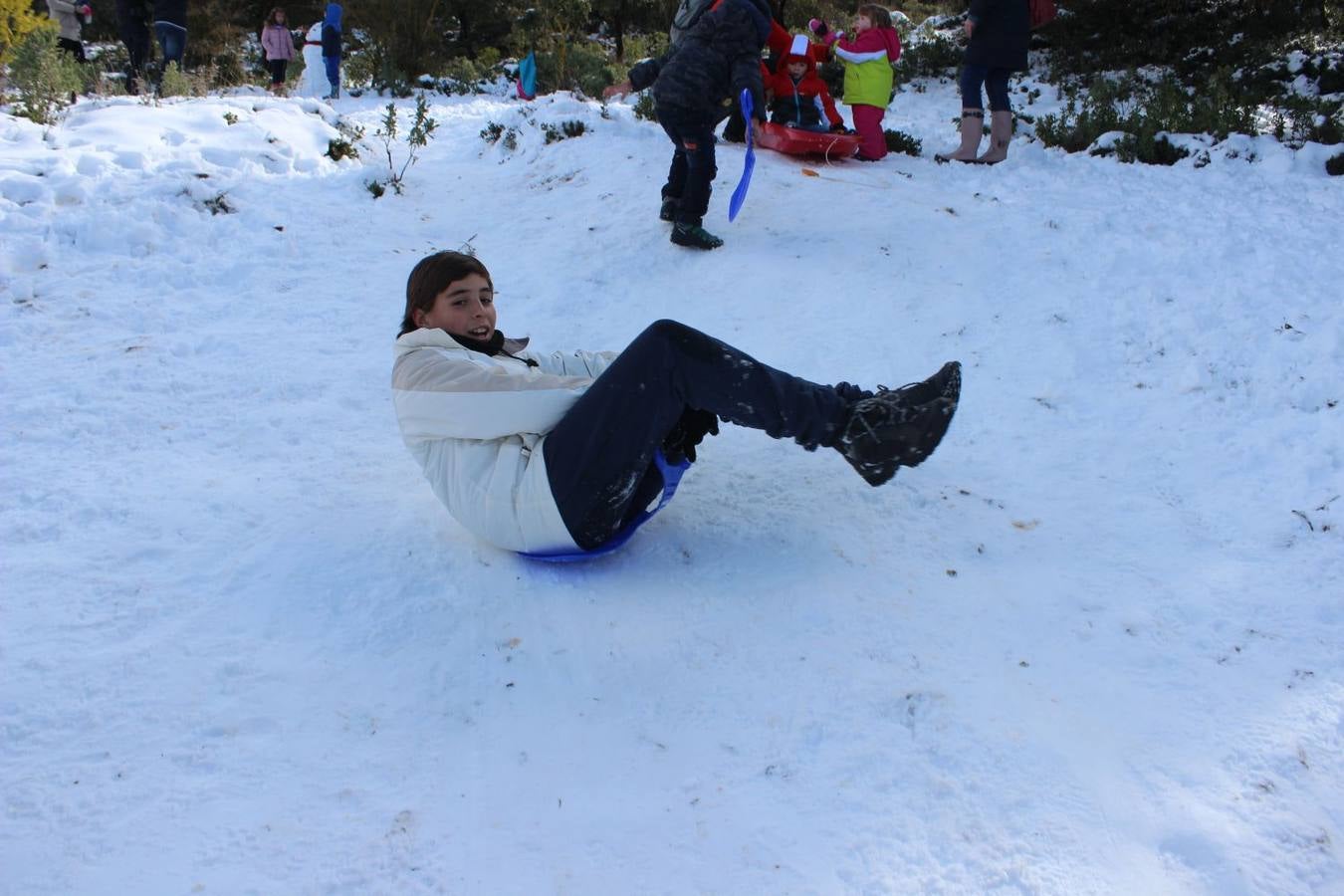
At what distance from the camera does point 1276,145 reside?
5.84 m

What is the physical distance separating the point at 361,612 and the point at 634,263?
130 inches

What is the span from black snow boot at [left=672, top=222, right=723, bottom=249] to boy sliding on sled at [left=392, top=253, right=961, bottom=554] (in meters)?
2.81

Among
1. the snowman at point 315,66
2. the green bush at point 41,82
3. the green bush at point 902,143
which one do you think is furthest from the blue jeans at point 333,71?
Result: the green bush at point 902,143

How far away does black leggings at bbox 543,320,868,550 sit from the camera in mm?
2521

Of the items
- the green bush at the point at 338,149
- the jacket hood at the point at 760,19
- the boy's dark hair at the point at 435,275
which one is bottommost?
the boy's dark hair at the point at 435,275

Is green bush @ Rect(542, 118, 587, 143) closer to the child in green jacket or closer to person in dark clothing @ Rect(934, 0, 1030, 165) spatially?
the child in green jacket

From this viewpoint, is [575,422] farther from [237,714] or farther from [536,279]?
[536,279]

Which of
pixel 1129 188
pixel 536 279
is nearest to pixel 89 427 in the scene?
pixel 536 279

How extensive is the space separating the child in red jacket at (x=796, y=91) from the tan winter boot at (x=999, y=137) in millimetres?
1164

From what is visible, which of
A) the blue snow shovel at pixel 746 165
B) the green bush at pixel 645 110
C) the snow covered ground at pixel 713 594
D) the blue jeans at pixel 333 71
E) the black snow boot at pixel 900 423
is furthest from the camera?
the blue jeans at pixel 333 71

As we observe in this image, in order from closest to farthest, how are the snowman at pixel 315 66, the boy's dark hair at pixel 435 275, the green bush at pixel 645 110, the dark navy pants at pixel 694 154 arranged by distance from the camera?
the boy's dark hair at pixel 435 275 < the dark navy pants at pixel 694 154 < the green bush at pixel 645 110 < the snowman at pixel 315 66

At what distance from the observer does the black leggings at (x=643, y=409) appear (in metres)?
2.52

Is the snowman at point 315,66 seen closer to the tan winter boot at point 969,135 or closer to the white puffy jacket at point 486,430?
the tan winter boot at point 969,135

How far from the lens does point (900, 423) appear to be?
8.71ft
